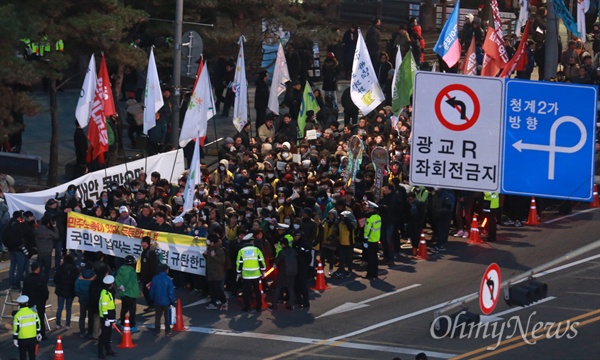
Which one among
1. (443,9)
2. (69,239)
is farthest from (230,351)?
(443,9)

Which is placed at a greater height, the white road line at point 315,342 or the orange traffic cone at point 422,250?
the orange traffic cone at point 422,250

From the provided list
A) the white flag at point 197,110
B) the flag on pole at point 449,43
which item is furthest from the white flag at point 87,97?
the flag on pole at point 449,43

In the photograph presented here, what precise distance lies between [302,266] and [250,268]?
3.29 ft

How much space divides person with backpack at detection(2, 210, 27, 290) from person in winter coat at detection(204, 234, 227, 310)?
374 centimetres

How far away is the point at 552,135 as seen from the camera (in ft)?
32.9

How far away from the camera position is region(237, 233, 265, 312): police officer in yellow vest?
22531mm

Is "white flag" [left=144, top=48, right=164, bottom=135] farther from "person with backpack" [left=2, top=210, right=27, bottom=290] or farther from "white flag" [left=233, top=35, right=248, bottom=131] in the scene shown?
"person with backpack" [left=2, top=210, right=27, bottom=290]

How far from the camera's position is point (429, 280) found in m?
24.5

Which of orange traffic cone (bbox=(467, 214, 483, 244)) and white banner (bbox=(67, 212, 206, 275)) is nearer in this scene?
white banner (bbox=(67, 212, 206, 275))

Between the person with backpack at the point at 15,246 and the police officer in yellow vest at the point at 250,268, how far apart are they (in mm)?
4409

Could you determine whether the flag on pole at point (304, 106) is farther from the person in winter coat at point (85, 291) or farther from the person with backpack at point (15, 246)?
the person in winter coat at point (85, 291)

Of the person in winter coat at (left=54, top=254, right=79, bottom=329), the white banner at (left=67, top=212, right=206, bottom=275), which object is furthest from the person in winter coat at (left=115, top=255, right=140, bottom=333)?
the white banner at (left=67, top=212, right=206, bottom=275)

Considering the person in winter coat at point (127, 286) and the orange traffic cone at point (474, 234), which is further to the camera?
the orange traffic cone at point (474, 234)

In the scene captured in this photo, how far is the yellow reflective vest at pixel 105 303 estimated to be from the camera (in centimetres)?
2045
